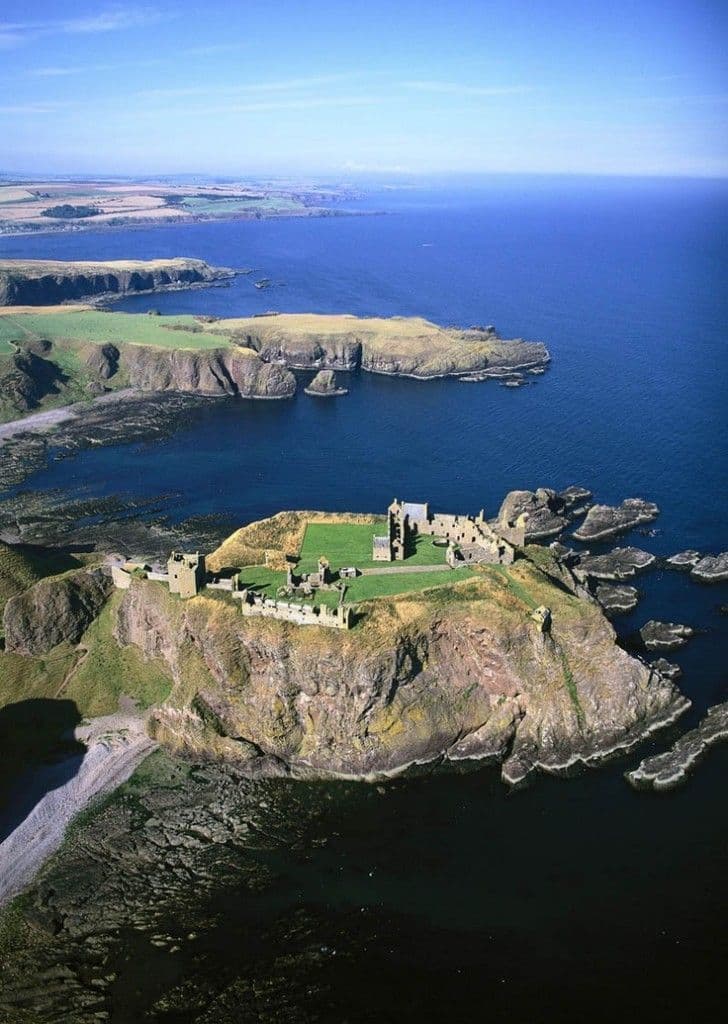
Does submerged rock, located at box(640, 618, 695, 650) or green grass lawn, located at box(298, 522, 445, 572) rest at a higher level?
green grass lawn, located at box(298, 522, 445, 572)

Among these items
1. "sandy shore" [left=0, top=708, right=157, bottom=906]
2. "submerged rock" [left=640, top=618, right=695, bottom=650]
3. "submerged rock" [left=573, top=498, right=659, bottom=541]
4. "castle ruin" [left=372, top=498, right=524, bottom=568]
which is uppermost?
"castle ruin" [left=372, top=498, right=524, bottom=568]

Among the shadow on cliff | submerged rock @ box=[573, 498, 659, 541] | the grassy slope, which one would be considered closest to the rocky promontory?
submerged rock @ box=[573, 498, 659, 541]

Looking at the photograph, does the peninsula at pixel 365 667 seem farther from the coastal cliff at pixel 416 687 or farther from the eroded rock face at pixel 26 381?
the eroded rock face at pixel 26 381

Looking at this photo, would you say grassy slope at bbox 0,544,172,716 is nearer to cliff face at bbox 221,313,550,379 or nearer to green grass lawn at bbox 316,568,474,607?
green grass lawn at bbox 316,568,474,607

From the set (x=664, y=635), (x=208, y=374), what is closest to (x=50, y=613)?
(x=664, y=635)

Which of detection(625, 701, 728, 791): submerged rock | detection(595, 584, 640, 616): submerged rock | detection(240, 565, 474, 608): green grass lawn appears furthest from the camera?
detection(595, 584, 640, 616): submerged rock

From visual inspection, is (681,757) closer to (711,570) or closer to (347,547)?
(347,547)

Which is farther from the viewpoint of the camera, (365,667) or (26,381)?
(26,381)

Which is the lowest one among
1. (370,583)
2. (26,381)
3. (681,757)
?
(681,757)
